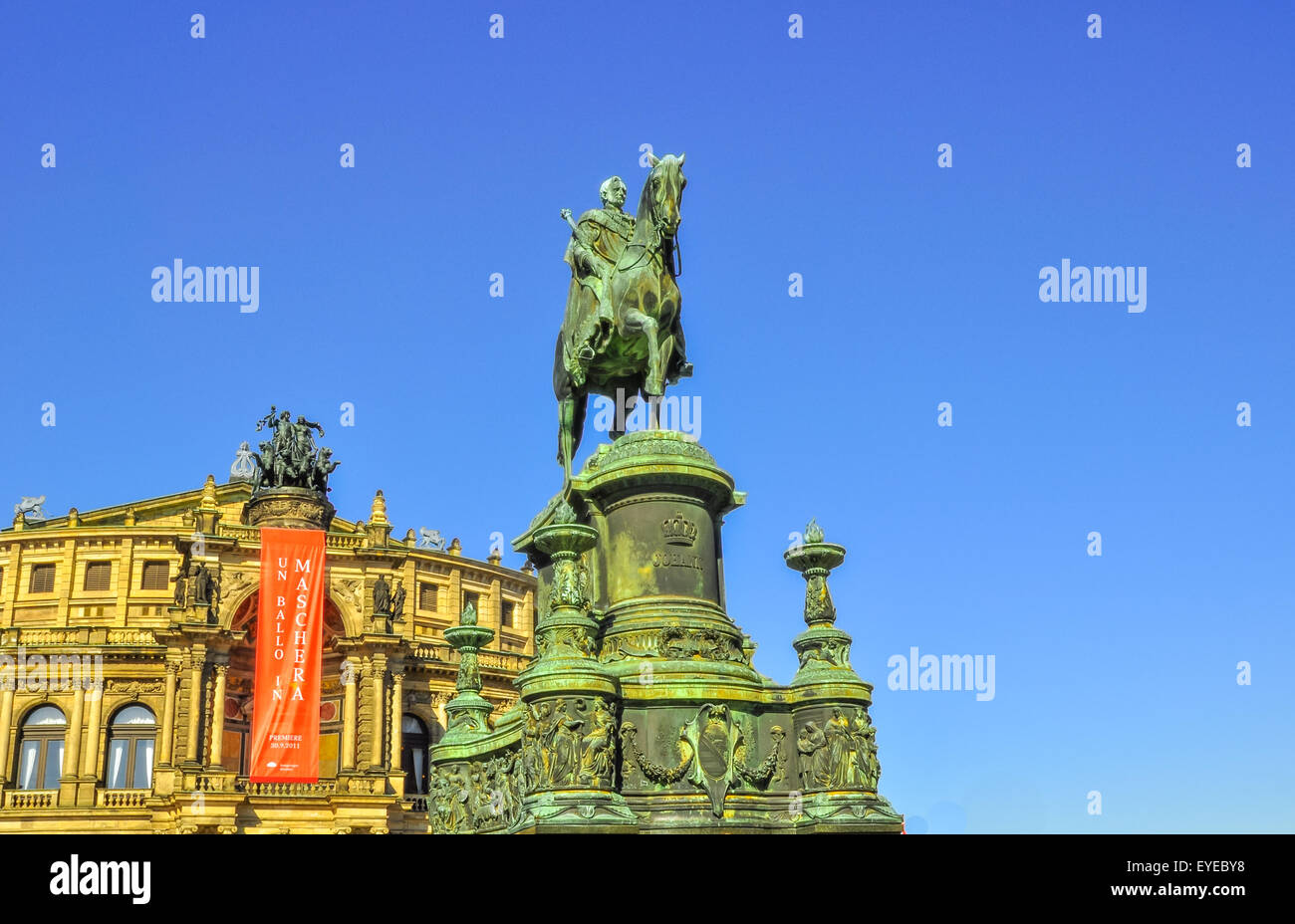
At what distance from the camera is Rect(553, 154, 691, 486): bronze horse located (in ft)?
46.3

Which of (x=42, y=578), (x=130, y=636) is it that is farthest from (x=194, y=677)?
(x=42, y=578)

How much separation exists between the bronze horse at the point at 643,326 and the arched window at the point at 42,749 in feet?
158

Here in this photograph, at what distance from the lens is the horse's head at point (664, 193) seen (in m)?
13.9

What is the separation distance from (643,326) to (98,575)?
5387 cm

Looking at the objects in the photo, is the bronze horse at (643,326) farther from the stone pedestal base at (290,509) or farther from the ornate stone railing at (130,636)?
the ornate stone railing at (130,636)

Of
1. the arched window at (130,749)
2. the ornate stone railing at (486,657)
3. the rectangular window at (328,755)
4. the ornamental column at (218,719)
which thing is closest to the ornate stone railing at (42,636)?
the arched window at (130,749)

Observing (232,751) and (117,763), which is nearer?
(117,763)

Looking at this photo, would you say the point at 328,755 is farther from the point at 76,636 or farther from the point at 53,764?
the point at 76,636

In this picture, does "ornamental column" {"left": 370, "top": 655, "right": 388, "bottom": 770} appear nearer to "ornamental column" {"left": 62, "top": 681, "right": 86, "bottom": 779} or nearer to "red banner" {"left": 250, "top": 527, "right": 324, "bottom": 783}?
"red banner" {"left": 250, "top": 527, "right": 324, "bottom": 783}

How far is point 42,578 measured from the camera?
2357 inches

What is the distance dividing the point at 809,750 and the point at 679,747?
1.32m
